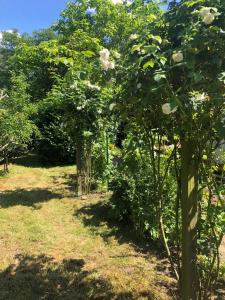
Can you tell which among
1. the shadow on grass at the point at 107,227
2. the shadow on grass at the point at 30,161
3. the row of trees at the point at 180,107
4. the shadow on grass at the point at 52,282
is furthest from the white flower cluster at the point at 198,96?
the shadow on grass at the point at 30,161

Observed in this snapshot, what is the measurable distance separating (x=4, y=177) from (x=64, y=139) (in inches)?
118

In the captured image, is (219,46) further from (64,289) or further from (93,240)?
(93,240)

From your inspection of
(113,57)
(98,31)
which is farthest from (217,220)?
(98,31)

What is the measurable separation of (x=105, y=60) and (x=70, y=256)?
9.60 ft

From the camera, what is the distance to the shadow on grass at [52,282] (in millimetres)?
3609

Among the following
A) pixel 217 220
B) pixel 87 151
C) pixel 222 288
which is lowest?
pixel 222 288

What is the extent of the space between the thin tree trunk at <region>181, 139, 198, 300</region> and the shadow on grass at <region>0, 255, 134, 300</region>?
0.96 meters

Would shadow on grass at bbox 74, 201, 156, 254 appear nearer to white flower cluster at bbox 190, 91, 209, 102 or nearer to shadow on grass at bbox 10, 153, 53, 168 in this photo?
white flower cluster at bbox 190, 91, 209, 102

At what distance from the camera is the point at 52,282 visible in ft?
12.7

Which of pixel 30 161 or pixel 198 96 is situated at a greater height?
pixel 198 96

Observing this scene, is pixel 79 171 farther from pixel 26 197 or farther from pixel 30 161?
pixel 30 161

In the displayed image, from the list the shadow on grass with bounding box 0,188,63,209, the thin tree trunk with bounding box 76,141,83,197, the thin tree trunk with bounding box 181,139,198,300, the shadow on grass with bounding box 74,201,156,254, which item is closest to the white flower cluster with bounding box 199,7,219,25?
the thin tree trunk with bounding box 181,139,198,300

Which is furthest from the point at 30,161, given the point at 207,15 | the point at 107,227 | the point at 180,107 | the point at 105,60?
the point at 207,15

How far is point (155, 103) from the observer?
7.91 ft
